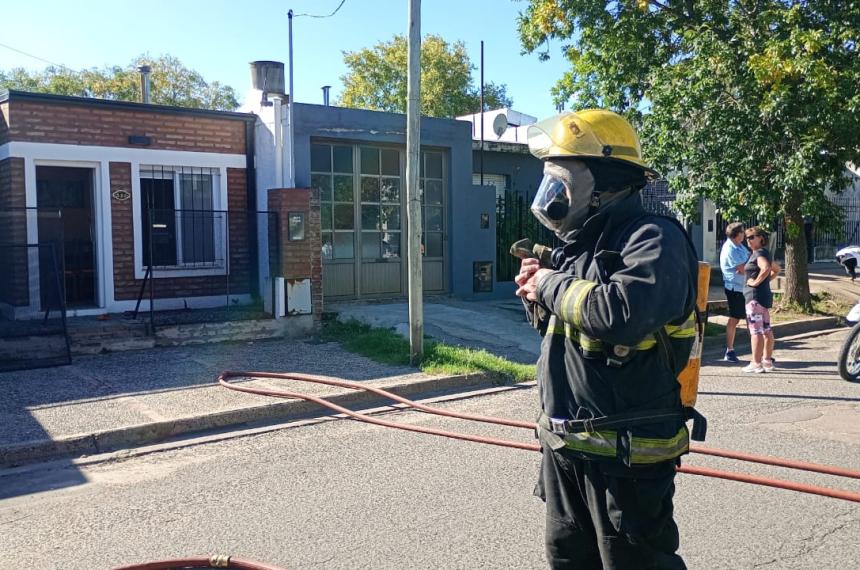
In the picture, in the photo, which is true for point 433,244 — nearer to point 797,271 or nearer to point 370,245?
point 370,245

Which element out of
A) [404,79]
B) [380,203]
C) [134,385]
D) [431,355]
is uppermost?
[404,79]

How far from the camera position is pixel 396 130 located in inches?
539

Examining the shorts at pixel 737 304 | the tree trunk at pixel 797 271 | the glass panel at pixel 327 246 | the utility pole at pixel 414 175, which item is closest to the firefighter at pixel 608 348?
the utility pole at pixel 414 175

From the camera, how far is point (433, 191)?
14703 millimetres

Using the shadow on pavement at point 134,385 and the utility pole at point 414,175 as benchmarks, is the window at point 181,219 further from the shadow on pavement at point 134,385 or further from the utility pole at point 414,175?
the utility pole at point 414,175

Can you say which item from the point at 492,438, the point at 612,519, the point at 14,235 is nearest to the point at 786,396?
the point at 492,438

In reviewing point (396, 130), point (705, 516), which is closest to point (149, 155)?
point (396, 130)

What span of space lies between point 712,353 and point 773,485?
265 inches

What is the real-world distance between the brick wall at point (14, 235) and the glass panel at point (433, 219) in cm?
672

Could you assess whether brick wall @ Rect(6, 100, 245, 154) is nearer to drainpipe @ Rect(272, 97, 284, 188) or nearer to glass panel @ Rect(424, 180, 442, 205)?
drainpipe @ Rect(272, 97, 284, 188)

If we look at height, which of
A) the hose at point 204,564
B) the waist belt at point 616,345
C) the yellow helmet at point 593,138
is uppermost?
the yellow helmet at point 593,138

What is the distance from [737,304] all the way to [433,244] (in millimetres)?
6181

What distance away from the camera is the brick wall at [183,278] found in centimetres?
1153

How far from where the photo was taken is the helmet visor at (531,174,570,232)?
2.58m
